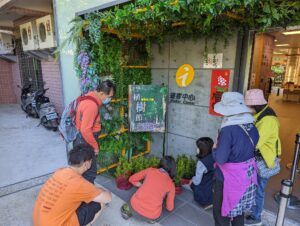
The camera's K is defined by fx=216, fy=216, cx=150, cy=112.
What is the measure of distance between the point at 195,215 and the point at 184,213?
0.14m

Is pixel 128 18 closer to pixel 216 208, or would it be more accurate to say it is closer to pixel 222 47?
pixel 222 47

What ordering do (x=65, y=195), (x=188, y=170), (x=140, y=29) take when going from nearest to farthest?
(x=65, y=195) < (x=140, y=29) < (x=188, y=170)

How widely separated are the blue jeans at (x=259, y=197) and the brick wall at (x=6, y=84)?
11.2m

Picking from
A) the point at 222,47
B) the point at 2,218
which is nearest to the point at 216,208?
the point at 222,47

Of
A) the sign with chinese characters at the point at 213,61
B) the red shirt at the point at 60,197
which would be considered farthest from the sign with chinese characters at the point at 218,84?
the red shirt at the point at 60,197

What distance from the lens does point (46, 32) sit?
5773 mm

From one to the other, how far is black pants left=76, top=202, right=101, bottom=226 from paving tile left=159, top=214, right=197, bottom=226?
33.4 inches

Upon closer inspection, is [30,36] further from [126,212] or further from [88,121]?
[126,212]

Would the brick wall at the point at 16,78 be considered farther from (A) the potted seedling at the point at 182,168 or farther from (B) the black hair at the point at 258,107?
(B) the black hair at the point at 258,107

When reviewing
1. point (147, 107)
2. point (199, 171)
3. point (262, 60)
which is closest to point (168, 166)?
point (199, 171)

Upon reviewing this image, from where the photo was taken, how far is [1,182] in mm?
3471

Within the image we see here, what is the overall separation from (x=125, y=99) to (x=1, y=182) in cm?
239

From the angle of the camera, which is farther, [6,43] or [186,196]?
[6,43]

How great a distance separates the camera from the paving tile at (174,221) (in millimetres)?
2553
